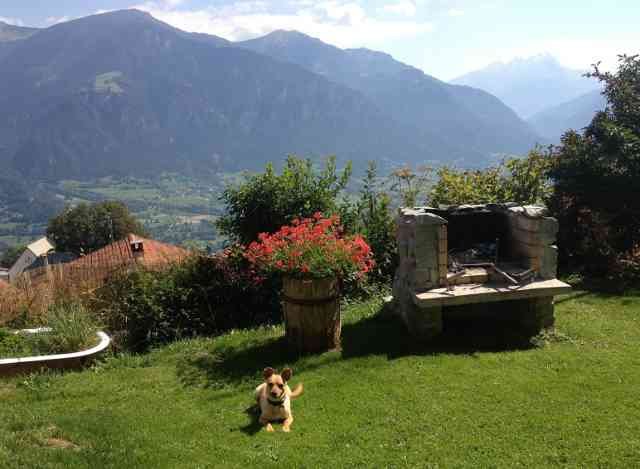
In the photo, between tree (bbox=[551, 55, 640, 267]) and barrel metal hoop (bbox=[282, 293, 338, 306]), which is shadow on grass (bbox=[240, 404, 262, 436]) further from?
tree (bbox=[551, 55, 640, 267])

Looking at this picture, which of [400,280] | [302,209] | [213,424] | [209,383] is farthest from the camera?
[302,209]

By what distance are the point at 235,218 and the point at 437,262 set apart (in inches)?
179

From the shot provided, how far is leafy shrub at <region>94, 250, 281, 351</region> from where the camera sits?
8.41 metres

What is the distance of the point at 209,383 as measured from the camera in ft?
20.7

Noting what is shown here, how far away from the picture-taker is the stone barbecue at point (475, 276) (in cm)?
689

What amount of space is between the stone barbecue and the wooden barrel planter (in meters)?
1.10

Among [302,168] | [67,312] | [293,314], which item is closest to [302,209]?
[302,168]

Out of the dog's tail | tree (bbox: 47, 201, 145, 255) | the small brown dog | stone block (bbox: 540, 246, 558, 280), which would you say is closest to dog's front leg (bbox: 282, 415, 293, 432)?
the small brown dog

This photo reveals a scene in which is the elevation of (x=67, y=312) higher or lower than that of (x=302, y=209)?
lower

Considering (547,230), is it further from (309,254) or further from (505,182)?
(505,182)

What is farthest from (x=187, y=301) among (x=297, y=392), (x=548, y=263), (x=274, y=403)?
(x=548, y=263)

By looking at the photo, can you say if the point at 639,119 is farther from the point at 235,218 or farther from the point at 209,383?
the point at 209,383

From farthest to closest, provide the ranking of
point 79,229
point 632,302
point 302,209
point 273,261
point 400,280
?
1. point 79,229
2. point 302,209
3. point 632,302
4. point 400,280
5. point 273,261

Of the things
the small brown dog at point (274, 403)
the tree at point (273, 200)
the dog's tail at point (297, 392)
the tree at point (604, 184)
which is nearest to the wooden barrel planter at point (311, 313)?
the dog's tail at point (297, 392)
